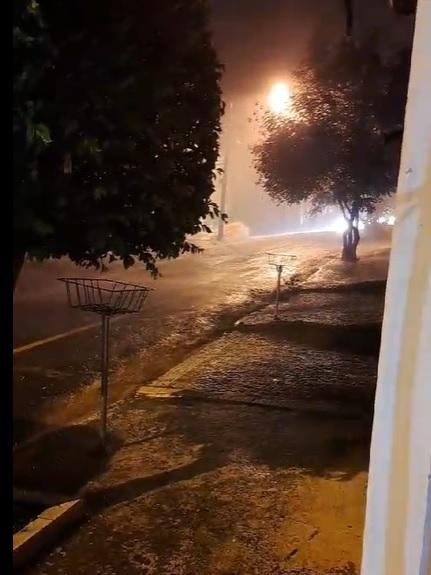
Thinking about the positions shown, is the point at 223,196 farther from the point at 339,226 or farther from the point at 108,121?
the point at 108,121

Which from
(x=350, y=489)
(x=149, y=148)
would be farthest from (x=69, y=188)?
(x=350, y=489)

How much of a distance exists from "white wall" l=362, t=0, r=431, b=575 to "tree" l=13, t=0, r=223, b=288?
6.56 feet

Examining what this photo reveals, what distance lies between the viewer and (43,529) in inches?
130

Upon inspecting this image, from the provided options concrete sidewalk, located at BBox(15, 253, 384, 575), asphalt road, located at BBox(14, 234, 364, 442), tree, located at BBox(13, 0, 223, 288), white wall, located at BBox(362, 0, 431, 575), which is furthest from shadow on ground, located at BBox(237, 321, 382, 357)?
white wall, located at BBox(362, 0, 431, 575)

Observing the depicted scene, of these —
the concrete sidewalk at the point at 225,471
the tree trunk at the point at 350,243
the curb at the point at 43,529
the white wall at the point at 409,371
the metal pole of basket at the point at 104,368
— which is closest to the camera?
the white wall at the point at 409,371

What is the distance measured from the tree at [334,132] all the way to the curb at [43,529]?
8419 millimetres

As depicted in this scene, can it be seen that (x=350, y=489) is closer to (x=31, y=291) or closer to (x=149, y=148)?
(x=149, y=148)

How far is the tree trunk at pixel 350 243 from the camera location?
1407 cm

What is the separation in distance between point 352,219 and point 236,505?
1024 cm

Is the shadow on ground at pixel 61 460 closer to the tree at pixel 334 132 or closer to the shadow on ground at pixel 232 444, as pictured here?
the shadow on ground at pixel 232 444

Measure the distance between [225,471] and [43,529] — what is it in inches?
56.0

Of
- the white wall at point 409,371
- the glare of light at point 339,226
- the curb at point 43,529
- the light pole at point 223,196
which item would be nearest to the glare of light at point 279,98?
the light pole at point 223,196

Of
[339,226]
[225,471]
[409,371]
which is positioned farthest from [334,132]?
[409,371]

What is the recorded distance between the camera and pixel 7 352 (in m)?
1.59
